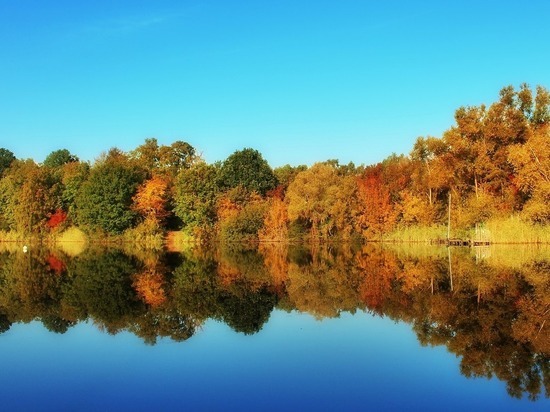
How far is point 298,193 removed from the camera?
56.9 meters

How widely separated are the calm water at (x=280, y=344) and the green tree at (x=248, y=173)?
45178 millimetres

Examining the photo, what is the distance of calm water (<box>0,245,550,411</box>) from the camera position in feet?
25.8

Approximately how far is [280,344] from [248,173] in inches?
2195

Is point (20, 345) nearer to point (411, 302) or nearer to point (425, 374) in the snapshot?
point (425, 374)

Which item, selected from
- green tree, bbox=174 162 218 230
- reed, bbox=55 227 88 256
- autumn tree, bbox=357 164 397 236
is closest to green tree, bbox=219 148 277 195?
green tree, bbox=174 162 218 230

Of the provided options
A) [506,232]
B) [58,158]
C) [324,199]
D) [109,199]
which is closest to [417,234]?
[324,199]

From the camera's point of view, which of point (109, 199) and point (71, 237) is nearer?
point (109, 199)

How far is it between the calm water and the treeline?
25.8m

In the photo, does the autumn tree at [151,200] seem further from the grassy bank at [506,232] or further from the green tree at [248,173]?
the grassy bank at [506,232]

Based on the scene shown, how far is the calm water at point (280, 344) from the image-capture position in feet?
25.8

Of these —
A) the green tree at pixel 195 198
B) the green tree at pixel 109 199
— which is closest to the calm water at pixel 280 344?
the green tree at pixel 109 199

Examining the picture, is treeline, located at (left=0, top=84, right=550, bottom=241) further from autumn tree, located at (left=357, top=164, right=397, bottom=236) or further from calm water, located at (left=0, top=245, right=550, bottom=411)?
calm water, located at (left=0, top=245, right=550, bottom=411)

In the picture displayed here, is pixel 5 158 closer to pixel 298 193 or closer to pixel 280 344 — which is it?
pixel 298 193


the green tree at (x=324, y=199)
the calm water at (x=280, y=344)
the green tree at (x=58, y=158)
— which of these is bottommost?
the calm water at (x=280, y=344)
